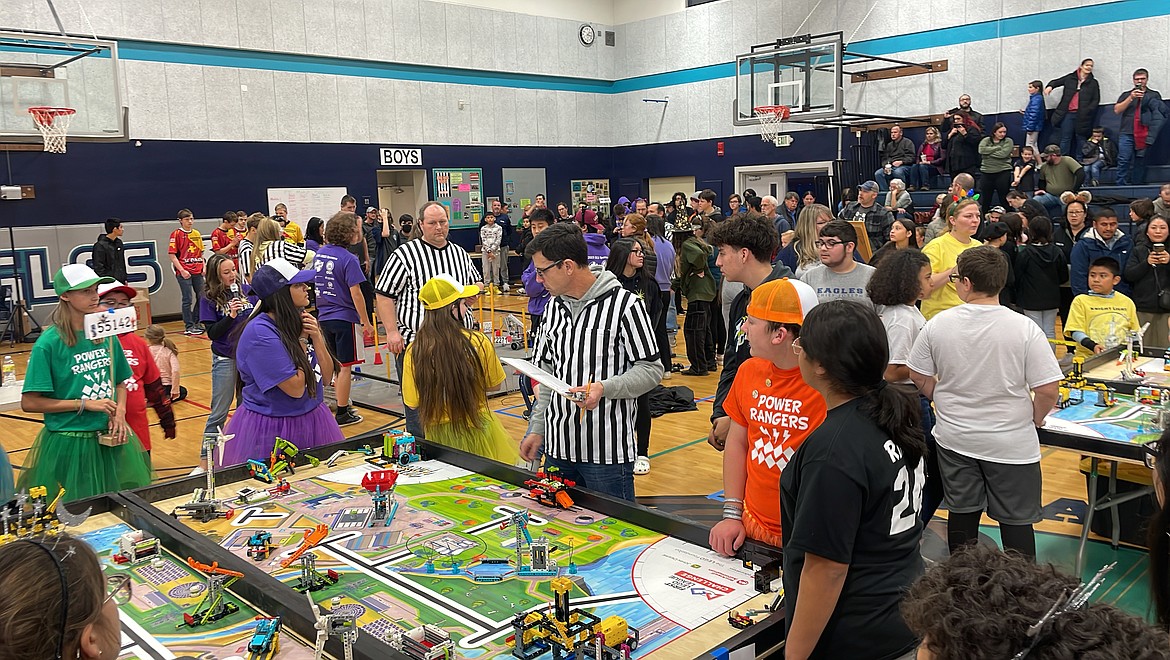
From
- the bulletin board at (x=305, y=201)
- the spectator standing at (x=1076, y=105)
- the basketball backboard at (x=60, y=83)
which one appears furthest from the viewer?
the bulletin board at (x=305, y=201)

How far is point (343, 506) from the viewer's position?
3.07 metres

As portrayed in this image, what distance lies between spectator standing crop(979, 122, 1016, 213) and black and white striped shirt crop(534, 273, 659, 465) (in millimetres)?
11204

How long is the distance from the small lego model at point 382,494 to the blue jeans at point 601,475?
2.42 ft

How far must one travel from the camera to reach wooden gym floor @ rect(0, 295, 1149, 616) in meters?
4.33

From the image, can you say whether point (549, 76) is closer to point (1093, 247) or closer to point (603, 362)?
point (1093, 247)

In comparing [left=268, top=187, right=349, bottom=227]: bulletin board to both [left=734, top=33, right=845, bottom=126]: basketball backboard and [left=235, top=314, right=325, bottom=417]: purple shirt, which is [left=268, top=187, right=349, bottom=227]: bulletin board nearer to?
[left=734, top=33, right=845, bottom=126]: basketball backboard

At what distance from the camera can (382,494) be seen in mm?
3061

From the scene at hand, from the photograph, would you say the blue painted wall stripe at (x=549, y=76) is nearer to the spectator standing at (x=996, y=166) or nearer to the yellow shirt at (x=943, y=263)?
the spectator standing at (x=996, y=166)

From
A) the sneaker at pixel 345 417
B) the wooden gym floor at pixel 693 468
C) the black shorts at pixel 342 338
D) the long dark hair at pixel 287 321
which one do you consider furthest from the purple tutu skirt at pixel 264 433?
the sneaker at pixel 345 417

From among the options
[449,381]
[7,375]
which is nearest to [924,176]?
[449,381]

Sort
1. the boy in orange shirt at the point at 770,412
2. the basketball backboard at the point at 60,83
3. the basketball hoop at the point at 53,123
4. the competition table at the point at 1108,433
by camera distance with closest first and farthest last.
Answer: the boy in orange shirt at the point at 770,412
the competition table at the point at 1108,433
the basketball backboard at the point at 60,83
the basketball hoop at the point at 53,123

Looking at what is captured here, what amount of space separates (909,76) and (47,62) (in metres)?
13.4

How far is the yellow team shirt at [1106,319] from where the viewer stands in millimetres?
5578

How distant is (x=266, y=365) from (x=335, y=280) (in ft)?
10.8
